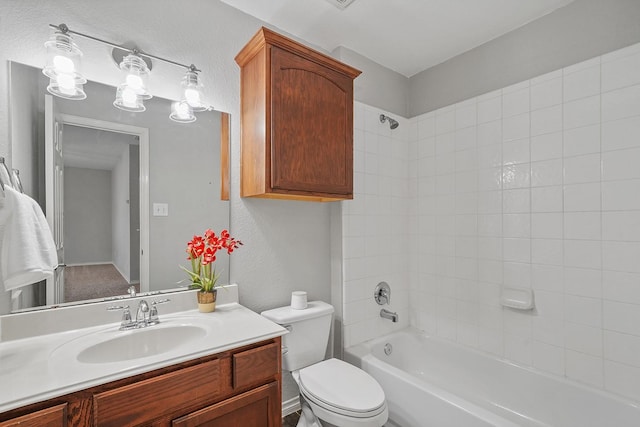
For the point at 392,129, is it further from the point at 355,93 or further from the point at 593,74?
the point at 593,74

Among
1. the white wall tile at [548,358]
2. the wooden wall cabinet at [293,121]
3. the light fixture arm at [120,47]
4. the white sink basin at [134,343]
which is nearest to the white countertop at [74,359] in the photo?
the white sink basin at [134,343]

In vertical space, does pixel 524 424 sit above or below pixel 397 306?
below

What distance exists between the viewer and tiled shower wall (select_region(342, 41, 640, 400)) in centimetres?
162

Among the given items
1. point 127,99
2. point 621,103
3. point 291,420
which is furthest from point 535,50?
point 291,420

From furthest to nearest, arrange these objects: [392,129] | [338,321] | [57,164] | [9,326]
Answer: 1. [392,129]
2. [338,321]
3. [57,164]
4. [9,326]

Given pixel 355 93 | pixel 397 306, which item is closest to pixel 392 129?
pixel 355 93

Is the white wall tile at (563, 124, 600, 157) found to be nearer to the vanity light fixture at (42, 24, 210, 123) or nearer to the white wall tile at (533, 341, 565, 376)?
the white wall tile at (533, 341, 565, 376)

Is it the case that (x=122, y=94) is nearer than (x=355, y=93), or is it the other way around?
(x=122, y=94)

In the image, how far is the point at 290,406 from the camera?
6.53 ft

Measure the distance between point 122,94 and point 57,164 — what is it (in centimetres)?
42

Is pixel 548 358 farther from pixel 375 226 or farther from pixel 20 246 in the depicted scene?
pixel 20 246

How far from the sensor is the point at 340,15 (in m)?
1.93

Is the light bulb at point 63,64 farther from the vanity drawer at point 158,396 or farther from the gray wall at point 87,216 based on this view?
the vanity drawer at point 158,396

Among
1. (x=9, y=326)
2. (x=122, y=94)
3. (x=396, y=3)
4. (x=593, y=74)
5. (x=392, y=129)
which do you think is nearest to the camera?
(x=9, y=326)
